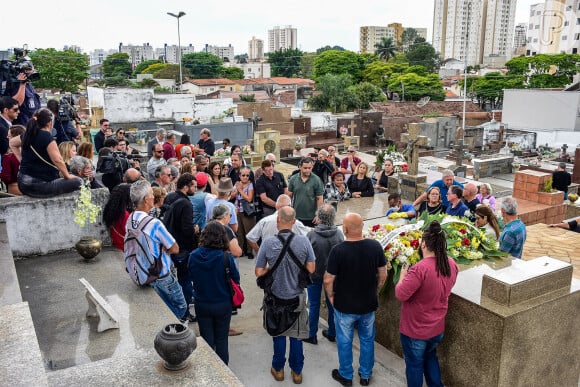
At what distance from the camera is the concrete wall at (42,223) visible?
600 centimetres

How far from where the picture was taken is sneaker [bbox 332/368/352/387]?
475cm

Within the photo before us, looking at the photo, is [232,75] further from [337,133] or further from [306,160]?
[306,160]

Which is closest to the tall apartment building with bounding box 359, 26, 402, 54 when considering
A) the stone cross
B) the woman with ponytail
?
the stone cross

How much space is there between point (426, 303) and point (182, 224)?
2.86m

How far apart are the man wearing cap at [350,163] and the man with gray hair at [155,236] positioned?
18.9 ft

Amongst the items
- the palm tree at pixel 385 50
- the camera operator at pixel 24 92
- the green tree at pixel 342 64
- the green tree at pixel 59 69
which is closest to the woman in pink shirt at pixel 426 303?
the camera operator at pixel 24 92

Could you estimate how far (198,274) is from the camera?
14.9ft

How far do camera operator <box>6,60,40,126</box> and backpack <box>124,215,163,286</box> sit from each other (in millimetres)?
4116

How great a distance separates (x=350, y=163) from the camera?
34.5 feet

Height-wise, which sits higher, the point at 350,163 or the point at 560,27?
the point at 560,27

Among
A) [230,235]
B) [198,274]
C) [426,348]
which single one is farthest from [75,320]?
[426,348]

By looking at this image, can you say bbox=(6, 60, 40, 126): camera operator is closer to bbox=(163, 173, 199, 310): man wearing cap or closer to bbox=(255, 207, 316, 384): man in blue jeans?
bbox=(163, 173, 199, 310): man wearing cap

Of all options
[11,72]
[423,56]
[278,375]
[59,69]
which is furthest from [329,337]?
[423,56]

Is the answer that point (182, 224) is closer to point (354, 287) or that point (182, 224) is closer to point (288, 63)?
point (354, 287)
